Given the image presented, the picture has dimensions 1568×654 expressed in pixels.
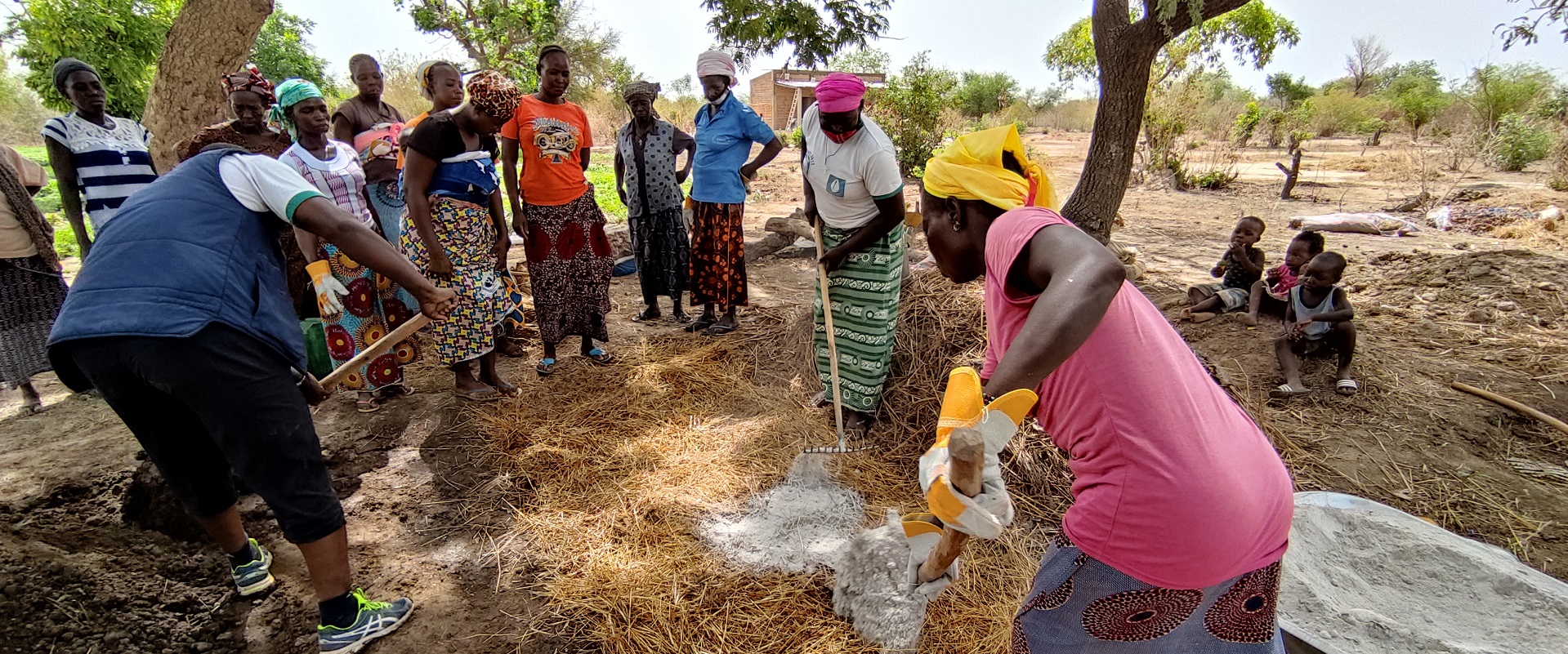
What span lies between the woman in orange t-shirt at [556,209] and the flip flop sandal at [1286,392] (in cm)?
375

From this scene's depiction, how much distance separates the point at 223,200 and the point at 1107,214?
492 cm

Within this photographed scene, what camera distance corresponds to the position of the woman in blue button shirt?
415 centimetres

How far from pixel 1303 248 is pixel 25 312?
23.5 feet

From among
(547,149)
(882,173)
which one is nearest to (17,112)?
(547,149)

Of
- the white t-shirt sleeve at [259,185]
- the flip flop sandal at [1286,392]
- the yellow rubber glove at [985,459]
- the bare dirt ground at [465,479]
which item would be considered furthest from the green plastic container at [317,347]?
the flip flop sandal at [1286,392]

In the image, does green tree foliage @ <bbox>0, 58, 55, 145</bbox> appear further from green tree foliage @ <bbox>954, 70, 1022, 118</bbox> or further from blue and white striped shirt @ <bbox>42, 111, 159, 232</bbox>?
green tree foliage @ <bbox>954, 70, 1022, 118</bbox>

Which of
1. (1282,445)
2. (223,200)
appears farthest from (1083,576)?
(1282,445)

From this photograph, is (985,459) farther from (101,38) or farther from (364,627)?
(101,38)

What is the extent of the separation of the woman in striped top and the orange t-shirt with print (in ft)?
6.44

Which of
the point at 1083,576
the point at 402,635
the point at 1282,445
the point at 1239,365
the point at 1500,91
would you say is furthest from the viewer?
the point at 1500,91

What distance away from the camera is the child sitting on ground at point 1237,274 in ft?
14.3

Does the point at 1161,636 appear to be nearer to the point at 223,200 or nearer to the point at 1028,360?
the point at 1028,360

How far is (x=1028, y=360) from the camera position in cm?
104

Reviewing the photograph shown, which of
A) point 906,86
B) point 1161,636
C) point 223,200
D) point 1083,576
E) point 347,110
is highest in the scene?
point 906,86
